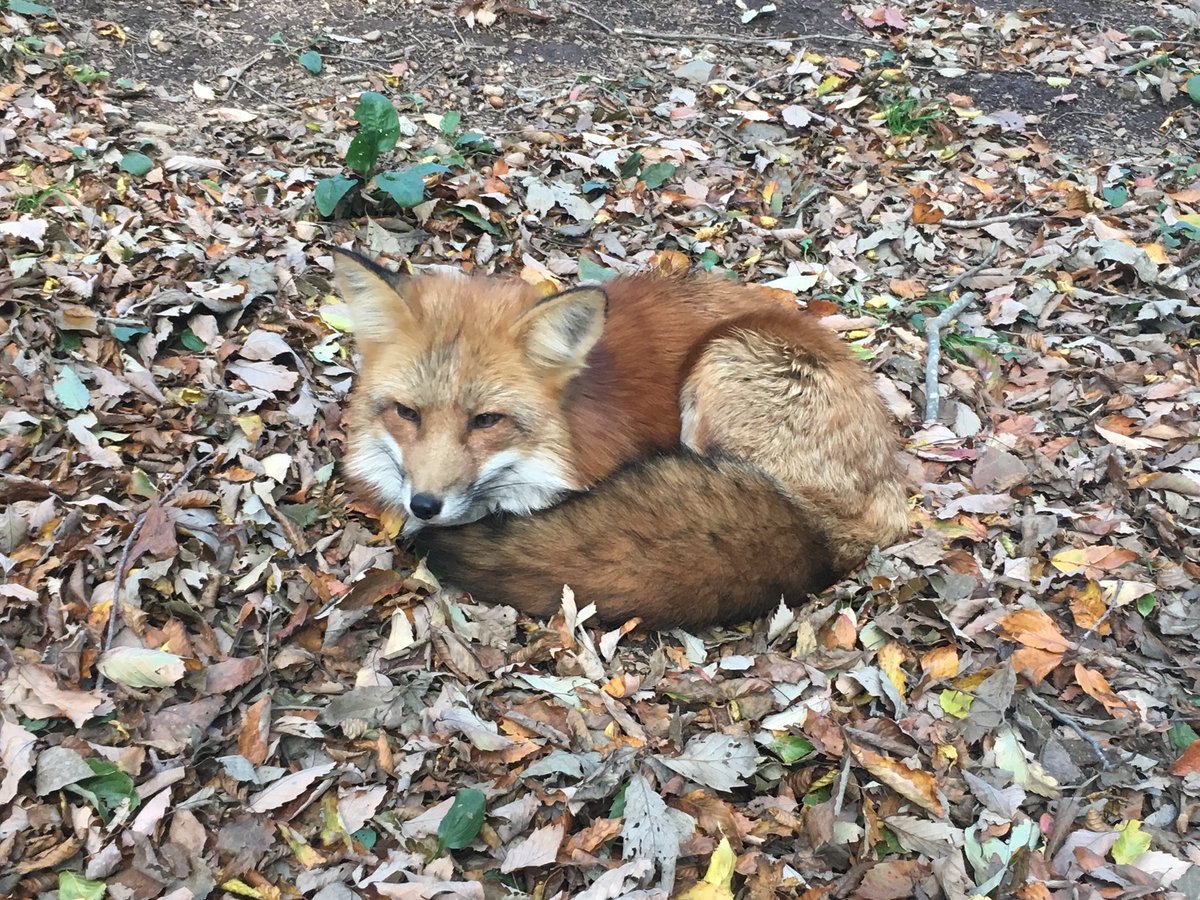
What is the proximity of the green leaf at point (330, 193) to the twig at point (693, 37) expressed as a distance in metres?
3.08

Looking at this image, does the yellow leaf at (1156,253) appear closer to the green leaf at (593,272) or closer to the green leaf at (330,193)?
the green leaf at (593,272)

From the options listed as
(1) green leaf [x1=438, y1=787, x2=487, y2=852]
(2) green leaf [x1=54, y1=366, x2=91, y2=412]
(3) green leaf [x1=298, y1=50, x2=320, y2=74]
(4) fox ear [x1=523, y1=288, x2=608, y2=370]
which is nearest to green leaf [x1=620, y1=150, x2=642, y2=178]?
(3) green leaf [x1=298, y1=50, x2=320, y2=74]

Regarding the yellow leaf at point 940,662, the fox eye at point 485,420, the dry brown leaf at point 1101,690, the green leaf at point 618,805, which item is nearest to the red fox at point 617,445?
the fox eye at point 485,420

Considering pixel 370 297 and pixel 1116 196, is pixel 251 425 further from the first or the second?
pixel 1116 196

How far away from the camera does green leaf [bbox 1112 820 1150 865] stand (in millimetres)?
2377

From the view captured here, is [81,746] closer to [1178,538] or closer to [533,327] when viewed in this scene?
[533,327]

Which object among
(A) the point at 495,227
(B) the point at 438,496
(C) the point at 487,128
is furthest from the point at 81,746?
(C) the point at 487,128

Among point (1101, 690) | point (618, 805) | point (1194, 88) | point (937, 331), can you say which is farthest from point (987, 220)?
point (618, 805)

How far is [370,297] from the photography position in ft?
9.71

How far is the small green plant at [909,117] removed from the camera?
586 centimetres

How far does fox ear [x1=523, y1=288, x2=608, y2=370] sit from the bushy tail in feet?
1.69

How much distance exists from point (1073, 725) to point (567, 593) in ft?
5.69

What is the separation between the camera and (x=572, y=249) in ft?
16.2

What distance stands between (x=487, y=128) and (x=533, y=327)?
322cm
